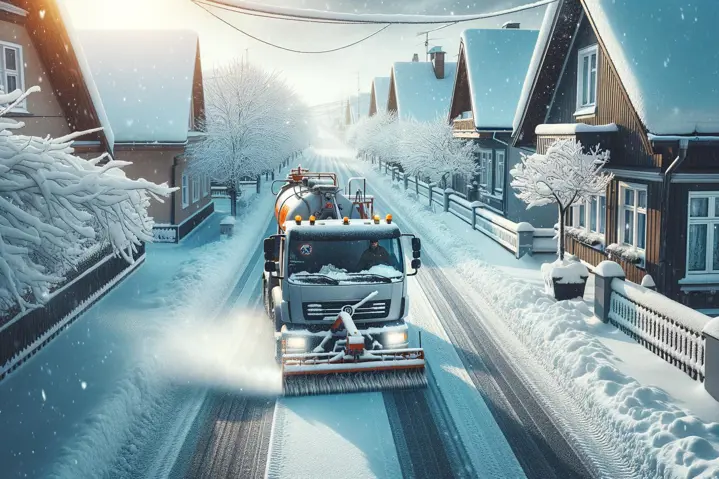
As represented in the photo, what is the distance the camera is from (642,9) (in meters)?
14.2

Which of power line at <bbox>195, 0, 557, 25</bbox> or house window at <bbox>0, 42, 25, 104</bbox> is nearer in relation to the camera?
power line at <bbox>195, 0, 557, 25</bbox>

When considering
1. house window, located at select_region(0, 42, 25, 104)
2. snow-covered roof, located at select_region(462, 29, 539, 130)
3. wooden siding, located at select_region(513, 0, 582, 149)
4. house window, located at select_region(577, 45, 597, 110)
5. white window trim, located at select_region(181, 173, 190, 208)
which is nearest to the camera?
house window, located at select_region(0, 42, 25, 104)

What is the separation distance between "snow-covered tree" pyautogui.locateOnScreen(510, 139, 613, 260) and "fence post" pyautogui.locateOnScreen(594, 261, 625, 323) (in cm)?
310

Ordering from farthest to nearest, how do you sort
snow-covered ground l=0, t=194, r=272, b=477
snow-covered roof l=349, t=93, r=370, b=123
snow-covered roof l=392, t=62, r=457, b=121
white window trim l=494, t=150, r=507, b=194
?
snow-covered roof l=349, t=93, r=370, b=123
snow-covered roof l=392, t=62, r=457, b=121
white window trim l=494, t=150, r=507, b=194
snow-covered ground l=0, t=194, r=272, b=477

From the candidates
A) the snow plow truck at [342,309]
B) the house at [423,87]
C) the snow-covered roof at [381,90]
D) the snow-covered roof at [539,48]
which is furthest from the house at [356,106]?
the snow plow truck at [342,309]

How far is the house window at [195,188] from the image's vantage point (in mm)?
27261

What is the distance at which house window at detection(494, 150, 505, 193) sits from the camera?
93.7 ft

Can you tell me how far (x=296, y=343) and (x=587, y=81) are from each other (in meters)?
12.4

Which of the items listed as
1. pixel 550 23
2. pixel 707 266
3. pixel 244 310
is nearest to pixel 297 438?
pixel 244 310

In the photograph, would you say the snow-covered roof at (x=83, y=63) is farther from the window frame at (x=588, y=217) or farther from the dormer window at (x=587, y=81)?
the dormer window at (x=587, y=81)

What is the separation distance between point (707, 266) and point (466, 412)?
786cm

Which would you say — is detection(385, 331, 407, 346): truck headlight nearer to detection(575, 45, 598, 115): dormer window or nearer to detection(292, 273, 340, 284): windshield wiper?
detection(292, 273, 340, 284): windshield wiper

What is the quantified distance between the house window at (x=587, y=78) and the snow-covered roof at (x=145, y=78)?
1334 centimetres

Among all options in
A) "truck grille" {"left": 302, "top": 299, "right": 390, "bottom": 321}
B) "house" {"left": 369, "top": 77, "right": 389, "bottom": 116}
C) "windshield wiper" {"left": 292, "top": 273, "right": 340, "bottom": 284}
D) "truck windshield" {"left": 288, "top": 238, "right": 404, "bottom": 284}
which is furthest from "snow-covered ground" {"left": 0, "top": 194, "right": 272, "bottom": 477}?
"house" {"left": 369, "top": 77, "right": 389, "bottom": 116}
